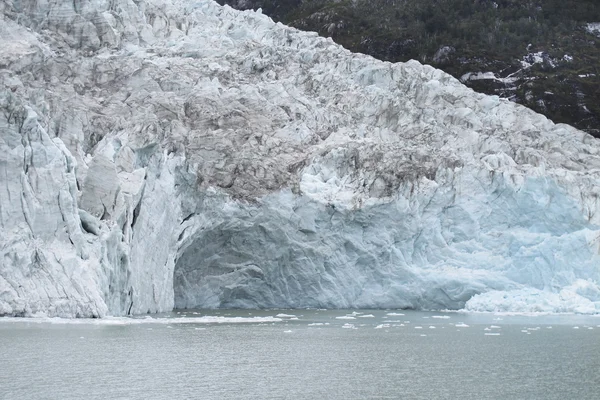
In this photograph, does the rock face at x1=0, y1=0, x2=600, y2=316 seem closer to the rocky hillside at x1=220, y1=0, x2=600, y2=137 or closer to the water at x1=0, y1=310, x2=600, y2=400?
the water at x1=0, y1=310, x2=600, y2=400

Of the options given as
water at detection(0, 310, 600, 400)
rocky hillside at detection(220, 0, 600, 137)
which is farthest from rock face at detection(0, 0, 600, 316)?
rocky hillside at detection(220, 0, 600, 137)

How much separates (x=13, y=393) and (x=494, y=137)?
19.4 meters

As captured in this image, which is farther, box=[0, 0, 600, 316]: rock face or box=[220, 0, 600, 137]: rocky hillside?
box=[220, 0, 600, 137]: rocky hillside

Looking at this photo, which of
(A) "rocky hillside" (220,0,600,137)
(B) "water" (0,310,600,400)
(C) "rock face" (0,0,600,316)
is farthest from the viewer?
(A) "rocky hillside" (220,0,600,137)

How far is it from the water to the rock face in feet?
10.7

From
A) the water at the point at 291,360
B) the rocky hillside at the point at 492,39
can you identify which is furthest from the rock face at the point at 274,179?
the rocky hillside at the point at 492,39

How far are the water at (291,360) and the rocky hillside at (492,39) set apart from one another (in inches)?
1193

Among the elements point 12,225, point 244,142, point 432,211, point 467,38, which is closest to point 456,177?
point 432,211

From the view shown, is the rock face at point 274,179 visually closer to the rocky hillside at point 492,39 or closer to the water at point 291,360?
the water at point 291,360

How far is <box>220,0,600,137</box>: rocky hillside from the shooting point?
155ft

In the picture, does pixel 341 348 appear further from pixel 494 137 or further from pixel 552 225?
pixel 494 137

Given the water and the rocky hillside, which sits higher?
the rocky hillside

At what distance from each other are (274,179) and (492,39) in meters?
34.1

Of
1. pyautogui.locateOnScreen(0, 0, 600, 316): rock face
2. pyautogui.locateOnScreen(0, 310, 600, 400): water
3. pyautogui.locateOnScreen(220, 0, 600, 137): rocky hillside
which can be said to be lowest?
pyautogui.locateOnScreen(0, 310, 600, 400): water
